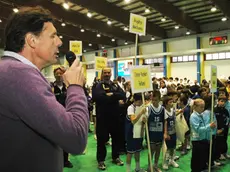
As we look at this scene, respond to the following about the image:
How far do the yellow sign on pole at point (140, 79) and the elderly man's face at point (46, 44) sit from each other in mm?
1791

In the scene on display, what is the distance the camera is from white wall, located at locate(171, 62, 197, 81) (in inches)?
593

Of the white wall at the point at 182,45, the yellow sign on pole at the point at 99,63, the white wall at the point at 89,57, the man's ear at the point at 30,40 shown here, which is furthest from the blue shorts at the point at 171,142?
the white wall at the point at 89,57

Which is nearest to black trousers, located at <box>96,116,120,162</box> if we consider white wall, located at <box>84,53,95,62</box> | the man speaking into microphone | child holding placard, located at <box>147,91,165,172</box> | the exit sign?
child holding placard, located at <box>147,91,165,172</box>

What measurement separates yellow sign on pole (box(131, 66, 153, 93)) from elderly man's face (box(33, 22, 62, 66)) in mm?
1791

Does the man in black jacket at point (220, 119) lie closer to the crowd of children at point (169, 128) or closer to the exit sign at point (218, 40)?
the crowd of children at point (169, 128)

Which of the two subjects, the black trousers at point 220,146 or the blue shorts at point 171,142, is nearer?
the blue shorts at point 171,142

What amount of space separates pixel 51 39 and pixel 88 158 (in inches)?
150

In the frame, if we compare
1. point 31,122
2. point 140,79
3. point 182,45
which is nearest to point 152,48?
point 182,45

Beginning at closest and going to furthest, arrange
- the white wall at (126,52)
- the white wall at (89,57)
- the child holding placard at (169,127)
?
the child holding placard at (169,127)
the white wall at (126,52)
the white wall at (89,57)

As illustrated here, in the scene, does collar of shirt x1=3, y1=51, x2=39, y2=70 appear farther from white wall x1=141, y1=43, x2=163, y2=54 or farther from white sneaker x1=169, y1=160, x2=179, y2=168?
white wall x1=141, y1=43, x2=163, y2=54

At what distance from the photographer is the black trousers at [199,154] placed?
10.3ft

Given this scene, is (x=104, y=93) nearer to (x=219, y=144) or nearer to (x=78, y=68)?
(x=219, y=144)

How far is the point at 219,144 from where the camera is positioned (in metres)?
3.94

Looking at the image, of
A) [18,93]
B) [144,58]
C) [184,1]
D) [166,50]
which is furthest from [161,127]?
[144,58]
